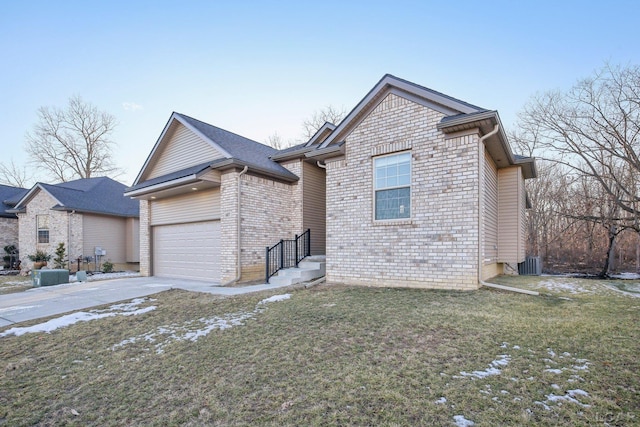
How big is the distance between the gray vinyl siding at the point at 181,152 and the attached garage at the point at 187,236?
1.18m

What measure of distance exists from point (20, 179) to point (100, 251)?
80.2 feet

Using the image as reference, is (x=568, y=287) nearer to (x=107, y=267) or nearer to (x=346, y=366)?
(x=346, y=366)

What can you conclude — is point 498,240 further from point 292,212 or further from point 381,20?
point 381,20

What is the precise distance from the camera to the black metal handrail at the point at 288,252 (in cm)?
1002

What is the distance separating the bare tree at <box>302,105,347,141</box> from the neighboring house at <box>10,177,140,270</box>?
617 inches

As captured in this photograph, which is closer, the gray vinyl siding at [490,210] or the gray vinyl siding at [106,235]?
the gray vinyl siding at [490,210]

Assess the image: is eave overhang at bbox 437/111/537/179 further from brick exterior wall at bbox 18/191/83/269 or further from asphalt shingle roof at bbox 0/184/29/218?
asphalt shingle roof at bbox 0/184/29/218

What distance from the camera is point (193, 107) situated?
18.4 meters

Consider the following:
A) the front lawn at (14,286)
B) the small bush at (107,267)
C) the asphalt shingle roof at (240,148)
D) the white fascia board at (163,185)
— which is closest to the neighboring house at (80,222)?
the small bush at (107,267)

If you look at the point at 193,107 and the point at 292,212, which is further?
the point at 193,107

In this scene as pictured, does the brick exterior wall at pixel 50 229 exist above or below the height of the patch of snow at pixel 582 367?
above

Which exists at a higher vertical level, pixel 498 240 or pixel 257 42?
pixel 257 42

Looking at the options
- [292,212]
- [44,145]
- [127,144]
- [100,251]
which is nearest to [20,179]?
[44,145]

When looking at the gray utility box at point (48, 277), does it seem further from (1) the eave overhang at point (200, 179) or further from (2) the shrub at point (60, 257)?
→ (2) the shrub at point (60, 257)
